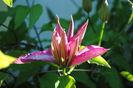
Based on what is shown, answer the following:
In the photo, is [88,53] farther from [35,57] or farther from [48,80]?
[48,80]

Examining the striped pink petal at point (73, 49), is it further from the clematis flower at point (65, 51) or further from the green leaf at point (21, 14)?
the green leaf at point (21, 14)

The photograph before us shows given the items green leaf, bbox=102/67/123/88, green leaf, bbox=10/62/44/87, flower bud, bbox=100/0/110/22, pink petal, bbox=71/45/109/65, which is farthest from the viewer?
green leaf, bbox=102/67/123/88

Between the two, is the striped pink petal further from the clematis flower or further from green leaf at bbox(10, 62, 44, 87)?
green leaf at bbox(10, 62, 44, 87)

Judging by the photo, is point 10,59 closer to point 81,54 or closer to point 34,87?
point 81,54

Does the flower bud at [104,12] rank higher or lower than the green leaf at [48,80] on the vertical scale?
higher

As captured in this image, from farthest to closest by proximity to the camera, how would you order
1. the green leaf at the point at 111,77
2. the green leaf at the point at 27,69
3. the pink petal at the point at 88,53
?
the green leaf at the point at 111,77
the green leaf at the point at 27,69
the pink petal at the point at 88,53

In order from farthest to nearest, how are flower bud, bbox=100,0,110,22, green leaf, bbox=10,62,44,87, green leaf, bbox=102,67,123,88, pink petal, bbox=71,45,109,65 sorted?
green leaf, bbox=102,67,123,88, flower bud, bbox=100,0,110,22, green leaf, bbox=10,62,44,87, pink petal, bbox=71,45,109,65

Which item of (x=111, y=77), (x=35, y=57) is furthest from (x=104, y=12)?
(x=35, y=57)

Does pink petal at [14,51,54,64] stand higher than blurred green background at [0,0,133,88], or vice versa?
pink petal at [14,51,54,64]

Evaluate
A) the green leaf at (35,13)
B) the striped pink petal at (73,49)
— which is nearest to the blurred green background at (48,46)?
the green leaf at (35,13)

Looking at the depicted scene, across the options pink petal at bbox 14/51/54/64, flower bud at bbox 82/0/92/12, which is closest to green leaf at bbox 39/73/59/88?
pink petal at bbox 14/51/54/64
